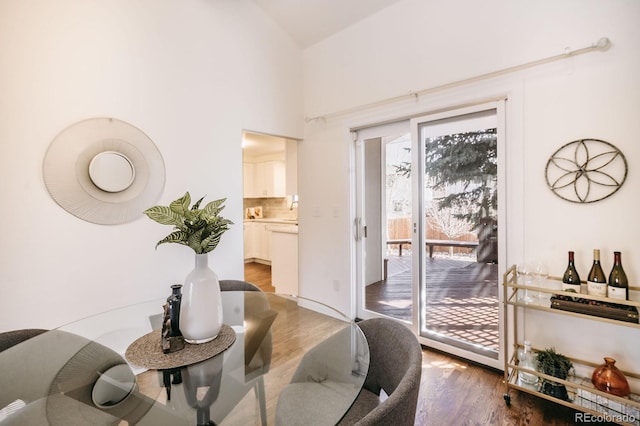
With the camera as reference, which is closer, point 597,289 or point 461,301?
point 597,289

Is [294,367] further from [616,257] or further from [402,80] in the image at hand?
[402,80]

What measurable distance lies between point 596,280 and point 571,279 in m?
0.12

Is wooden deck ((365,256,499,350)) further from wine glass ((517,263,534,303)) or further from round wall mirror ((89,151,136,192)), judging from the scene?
round wall mirror ((89,151,136,192))

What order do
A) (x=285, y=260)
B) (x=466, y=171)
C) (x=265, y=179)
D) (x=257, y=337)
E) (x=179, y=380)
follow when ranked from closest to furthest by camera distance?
1. (x=179, y=380)
2. (x=257, y=337)
3. (x=466, y=171)
4. (x=285, y=260)
5. (x=265, y=179)

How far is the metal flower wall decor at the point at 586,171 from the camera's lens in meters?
1.83

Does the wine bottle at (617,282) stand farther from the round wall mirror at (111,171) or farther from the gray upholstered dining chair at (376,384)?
the round wall mirror at (111,171)

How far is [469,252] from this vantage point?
253 centimetres

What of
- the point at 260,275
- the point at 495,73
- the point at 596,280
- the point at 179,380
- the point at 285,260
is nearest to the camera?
the point at 179,380

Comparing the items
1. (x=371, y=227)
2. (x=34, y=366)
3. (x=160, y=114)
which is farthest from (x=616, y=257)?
(x=160, y=114)

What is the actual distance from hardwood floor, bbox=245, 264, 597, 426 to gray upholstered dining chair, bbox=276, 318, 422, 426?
16cm

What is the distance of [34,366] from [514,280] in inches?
106

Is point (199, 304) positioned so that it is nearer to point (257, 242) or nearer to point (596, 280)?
point (596, 280)

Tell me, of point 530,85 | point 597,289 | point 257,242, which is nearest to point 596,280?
point 597,289

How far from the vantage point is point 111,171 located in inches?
88.8
